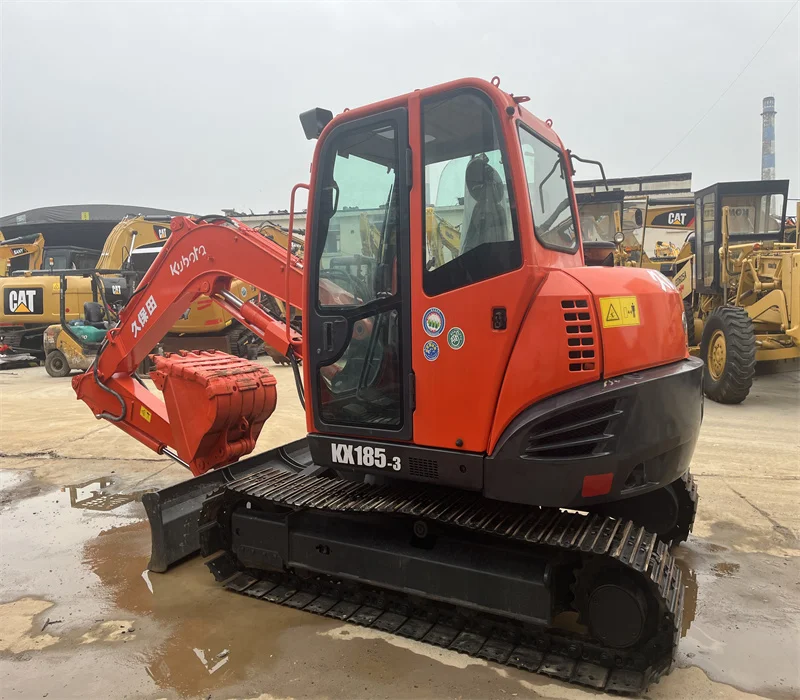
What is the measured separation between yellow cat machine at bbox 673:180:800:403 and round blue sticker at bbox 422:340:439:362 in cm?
691

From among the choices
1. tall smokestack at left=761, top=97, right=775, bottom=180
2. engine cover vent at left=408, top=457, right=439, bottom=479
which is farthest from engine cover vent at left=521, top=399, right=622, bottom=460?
tall smokestack at left=761, top=97, right=775, bottom=180

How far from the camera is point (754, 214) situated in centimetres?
1074

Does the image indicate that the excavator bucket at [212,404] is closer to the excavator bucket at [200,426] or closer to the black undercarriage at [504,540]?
the excavator bucket at [200,426]

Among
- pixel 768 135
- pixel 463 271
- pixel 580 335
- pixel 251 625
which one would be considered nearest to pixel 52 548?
pixel 251 625

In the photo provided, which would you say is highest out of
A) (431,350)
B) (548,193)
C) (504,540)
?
A: (548,193)

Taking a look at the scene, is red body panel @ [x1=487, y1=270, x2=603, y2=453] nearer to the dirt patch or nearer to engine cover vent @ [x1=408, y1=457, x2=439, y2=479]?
engine cover vent @ [x1=408, y1=457, x2=439, y2=479]

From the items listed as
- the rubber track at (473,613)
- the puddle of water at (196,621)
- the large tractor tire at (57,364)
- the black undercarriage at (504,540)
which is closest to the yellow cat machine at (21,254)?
the large tractor tire at (57,364)

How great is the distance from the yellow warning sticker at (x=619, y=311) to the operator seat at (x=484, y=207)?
54 cm

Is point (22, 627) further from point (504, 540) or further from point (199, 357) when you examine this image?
point (504, 540)

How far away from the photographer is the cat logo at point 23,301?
1418 centimetres

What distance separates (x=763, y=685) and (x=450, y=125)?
294cm

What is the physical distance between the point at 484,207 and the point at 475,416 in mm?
979

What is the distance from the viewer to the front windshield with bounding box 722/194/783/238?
34.8ft

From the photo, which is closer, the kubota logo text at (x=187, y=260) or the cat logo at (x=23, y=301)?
the kubota logo text at (x=187, y=260)
